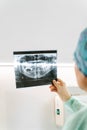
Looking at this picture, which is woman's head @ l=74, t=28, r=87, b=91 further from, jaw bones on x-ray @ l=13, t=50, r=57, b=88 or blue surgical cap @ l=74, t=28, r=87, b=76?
jaw bones on x-ray @ l=13, t=50, r=57, b=88

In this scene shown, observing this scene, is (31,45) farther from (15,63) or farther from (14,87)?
(14,87)

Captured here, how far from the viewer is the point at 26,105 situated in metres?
1.44

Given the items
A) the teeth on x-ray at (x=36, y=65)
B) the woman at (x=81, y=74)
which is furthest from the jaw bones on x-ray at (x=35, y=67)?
the woman at (x=81, y=74)

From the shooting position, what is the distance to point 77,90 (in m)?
1.47

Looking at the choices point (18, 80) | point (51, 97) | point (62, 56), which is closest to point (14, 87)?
point (18, 80)

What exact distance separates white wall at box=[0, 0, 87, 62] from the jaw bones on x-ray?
3 centimetres

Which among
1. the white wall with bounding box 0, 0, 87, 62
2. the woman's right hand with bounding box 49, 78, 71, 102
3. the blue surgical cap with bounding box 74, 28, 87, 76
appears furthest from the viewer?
the white wall with bounding box 0, 0, 87, 62

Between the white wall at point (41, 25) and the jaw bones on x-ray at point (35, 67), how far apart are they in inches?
1.3

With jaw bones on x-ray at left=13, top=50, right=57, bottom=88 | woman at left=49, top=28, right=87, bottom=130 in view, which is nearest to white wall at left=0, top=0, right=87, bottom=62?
jaw bones on x-ray at left=13, top=50, right=57, bottom=88

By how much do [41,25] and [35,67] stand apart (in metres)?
0.24

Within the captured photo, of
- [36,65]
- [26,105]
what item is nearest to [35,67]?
[36,65]

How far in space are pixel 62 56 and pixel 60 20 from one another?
0.20 meters

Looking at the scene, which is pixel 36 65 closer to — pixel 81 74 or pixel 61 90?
pixel 61 90

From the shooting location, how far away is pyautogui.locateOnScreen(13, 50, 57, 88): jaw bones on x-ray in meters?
1.40
